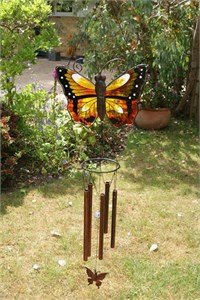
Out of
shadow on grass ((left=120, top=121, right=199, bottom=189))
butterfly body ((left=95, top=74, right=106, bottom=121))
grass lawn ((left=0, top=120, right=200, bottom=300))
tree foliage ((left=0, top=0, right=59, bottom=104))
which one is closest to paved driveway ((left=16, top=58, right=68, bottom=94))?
shadow on grass ((left=120, top=121, right=199, bottom=189))

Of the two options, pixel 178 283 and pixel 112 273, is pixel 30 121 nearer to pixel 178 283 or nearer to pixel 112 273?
pixel 112 273

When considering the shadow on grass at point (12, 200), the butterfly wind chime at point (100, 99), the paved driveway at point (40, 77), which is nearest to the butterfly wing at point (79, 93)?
the butterfly wind chime at point (100, 99)

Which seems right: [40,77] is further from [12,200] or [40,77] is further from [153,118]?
[12,200]

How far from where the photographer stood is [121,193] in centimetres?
336

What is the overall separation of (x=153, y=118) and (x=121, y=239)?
7.98 ft

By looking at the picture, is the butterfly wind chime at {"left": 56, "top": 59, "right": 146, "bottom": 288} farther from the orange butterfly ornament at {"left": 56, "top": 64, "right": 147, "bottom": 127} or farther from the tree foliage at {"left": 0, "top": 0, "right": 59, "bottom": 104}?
the tree foliage at {"left": 0, "top": 0, "right": 59, "bottom": 104}

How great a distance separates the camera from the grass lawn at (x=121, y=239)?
2254 millimetres

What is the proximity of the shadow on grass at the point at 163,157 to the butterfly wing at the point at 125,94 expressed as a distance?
190cm

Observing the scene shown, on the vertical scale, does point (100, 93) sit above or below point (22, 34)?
below

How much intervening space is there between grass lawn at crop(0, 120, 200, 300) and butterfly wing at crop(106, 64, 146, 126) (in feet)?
3.69

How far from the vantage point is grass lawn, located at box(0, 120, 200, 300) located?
225cm

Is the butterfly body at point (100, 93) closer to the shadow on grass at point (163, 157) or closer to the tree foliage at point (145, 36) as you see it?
the shadow on grass at point (163, 157)

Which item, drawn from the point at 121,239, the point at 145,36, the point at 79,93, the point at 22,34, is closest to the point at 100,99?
the point at 79,93

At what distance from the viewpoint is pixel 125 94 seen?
163 centimetres
